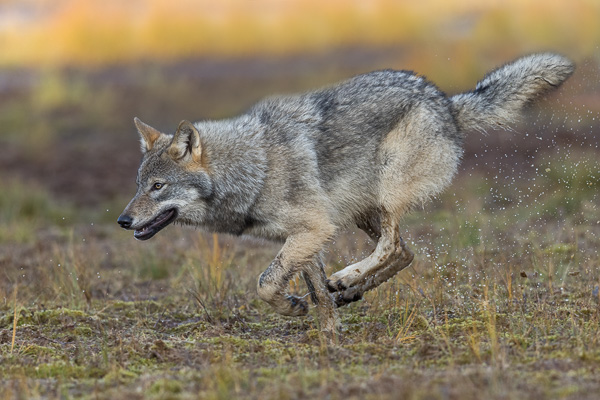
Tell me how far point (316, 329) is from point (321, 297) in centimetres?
27

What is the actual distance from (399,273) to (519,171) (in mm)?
6050

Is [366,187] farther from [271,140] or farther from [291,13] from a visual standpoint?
[291,13]

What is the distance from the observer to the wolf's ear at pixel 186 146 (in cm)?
606

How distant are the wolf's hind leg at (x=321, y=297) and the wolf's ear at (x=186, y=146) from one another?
3.82 ft

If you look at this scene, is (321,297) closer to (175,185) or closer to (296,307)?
(296,307)

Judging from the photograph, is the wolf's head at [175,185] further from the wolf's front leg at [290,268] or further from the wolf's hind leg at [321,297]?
the wolf's hind leg at [321,297]

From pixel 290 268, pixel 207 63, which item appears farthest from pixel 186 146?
pixel 207 63

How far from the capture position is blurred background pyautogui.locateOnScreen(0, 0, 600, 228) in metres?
14.2

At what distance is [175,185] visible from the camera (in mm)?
6055

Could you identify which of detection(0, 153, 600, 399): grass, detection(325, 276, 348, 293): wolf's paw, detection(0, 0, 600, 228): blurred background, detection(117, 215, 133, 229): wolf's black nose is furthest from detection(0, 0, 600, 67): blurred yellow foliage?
detection(117, 215, 133, 229): wolf's black nose

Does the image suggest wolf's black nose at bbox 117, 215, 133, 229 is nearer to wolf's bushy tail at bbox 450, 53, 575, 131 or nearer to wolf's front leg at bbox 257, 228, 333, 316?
wolf's front leg at bbox 257, 228, 333, 316

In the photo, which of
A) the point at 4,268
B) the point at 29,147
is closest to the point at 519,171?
the point at 4,268

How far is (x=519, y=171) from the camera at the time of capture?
12422 millimetres

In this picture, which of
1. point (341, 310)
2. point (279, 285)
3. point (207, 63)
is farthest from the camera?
point (207, 63)
